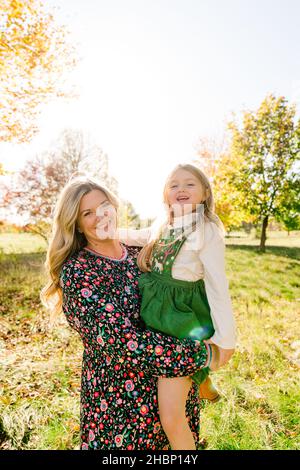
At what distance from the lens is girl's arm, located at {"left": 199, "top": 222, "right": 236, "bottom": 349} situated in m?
1.97

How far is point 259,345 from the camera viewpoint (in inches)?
205

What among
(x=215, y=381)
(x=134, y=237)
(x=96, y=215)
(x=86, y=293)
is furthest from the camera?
(x=215, y=381)

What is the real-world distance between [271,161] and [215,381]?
48.1 feet

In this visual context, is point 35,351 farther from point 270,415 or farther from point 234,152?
point 234,152

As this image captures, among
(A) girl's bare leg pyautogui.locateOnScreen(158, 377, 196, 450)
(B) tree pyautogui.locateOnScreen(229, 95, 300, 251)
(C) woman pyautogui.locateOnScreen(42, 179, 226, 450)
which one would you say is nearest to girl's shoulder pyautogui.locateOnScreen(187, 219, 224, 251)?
(C) woman pyautogui.locateOnScreen(42, 179, 226, 450)

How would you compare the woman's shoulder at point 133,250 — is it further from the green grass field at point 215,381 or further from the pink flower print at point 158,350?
the green grass field at point 215,381

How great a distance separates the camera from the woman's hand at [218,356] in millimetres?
1938

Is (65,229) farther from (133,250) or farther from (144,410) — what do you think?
(144,410)

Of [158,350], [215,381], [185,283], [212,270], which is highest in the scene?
[212,270]

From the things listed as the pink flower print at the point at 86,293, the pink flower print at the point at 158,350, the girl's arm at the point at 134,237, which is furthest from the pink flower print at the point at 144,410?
the girl's arm at the point at 134,237

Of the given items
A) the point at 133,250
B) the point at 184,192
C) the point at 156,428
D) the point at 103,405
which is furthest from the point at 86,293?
the point at 184,192

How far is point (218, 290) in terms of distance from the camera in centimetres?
203

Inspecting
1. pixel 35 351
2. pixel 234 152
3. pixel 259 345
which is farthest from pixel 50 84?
pixel 234 152

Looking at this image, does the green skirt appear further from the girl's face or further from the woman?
the girl's face
